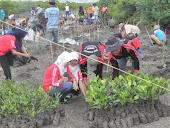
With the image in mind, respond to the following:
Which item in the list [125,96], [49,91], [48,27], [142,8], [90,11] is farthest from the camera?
[90,11]

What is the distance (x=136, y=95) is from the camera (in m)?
3.59

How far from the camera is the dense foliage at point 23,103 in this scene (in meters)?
3.70

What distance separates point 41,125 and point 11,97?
0.64 metres

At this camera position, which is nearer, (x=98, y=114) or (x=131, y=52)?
(x=98, y=114)

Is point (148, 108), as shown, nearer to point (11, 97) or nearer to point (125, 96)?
point (125, 96)

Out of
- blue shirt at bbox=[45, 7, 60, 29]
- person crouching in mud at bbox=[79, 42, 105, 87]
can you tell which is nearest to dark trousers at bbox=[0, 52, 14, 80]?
person crouching in mud at bbox=[79, 42, 105, 87]

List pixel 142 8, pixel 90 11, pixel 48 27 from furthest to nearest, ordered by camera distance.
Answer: pixel 90 11 → pixel 142 8 → pixel 48 27

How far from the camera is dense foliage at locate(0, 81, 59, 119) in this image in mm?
3699

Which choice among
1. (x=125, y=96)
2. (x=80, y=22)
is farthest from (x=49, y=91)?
(x=80, y=22)

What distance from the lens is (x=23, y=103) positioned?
3.74m

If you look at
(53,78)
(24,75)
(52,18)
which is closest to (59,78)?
(53,78)

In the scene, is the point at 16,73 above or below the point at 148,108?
below

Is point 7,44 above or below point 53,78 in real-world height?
above

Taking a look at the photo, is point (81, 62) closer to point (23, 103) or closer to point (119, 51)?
point (119, 51)
